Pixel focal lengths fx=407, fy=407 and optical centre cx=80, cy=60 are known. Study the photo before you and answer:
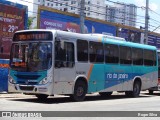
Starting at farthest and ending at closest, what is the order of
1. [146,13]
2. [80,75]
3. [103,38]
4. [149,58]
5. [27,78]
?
[146,13] → [149,58] → [103,38] → [80,75] → [27,78]

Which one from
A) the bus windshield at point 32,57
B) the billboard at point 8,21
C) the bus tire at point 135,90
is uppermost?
the billboard at point 8,21

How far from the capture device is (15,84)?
17406 mm

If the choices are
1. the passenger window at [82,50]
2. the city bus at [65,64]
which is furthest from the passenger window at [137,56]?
the passenger window at [82,50]

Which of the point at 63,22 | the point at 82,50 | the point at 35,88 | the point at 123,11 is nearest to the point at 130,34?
the point at 123,11

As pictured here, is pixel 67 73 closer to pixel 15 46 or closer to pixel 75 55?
pixel 75 55

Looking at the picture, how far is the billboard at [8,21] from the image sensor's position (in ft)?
85.6

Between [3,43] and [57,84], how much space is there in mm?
10145

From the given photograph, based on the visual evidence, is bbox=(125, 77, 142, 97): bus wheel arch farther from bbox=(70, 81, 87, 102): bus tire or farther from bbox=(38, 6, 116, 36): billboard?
bbox=(38, 6, 116, 36): billboard

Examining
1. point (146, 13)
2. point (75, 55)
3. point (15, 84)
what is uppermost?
point (146, 13)

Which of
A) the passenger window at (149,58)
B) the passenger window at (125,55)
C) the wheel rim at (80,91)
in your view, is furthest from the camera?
the passenger window at (149,58)

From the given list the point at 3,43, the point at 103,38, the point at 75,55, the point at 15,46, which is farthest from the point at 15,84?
the point at 3,43

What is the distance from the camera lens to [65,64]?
57.8 ft

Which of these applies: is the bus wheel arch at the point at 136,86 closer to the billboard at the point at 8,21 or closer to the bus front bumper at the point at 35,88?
the bus front bumper at the point at 35,88

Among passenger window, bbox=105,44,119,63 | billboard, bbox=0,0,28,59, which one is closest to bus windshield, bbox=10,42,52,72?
passenger window, bbox=105,44,119,63
